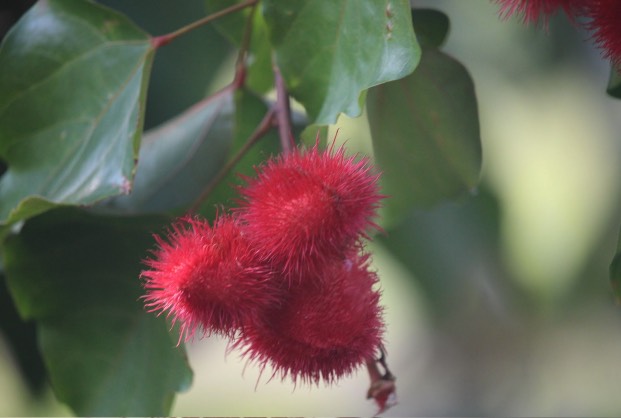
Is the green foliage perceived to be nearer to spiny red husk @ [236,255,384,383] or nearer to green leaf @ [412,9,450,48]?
green leaf @ [412,9,450,48]

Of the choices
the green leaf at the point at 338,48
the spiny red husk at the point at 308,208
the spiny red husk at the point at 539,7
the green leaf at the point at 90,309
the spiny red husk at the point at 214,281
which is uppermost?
the spiny red husk at the point at 539,7

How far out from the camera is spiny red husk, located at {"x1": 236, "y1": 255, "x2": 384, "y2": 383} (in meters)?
0.64

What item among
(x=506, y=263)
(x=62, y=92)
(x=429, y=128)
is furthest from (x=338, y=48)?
(x=506, y=263)

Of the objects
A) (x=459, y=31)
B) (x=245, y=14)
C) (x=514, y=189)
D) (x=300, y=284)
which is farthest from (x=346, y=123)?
(x=300, y=284)

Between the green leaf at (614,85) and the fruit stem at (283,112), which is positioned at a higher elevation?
the green leaf at (614,85)

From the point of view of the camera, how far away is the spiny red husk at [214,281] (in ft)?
1.98

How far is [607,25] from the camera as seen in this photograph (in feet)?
2.03

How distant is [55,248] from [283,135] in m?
0.34

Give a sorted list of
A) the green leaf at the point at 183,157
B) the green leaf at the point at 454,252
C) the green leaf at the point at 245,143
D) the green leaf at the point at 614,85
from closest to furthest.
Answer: the green leaf at the point at 614,85
the green leaf at the point at 245,143
the green leaf at the point at 183,157
the green leaf at the point at 454,252

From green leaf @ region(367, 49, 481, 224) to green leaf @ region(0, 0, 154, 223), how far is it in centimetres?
27

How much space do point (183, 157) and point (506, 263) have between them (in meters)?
0.77

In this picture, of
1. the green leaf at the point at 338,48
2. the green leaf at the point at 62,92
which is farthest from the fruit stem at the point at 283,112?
the green leaf at the point at 62,92

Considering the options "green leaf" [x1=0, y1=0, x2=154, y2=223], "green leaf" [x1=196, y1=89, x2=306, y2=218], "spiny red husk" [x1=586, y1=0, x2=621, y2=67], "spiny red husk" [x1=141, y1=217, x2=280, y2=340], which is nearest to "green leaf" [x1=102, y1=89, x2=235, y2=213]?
"green leaf" [x1=196, y1=89, x2=306, y2=218]

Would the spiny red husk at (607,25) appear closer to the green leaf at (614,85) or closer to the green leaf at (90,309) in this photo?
the green leaf at (614,85)
